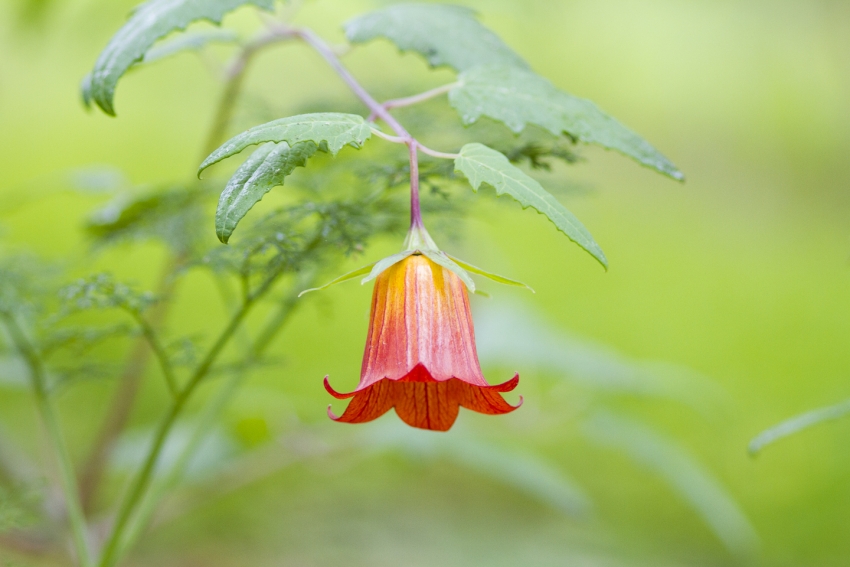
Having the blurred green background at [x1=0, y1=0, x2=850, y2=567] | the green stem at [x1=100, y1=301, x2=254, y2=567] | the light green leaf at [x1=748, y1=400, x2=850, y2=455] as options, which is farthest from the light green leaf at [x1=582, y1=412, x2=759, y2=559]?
the green stem at [x1=100, y1=301, x2=254, y2=567]

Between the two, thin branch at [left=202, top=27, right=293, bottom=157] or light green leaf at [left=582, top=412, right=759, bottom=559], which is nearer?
thin branch at [left=202, top=27, right=293, bottom=157]

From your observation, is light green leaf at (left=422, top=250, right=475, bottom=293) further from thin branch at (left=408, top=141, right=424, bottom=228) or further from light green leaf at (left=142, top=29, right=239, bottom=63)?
light green leaf at (left=142, top=29, right=239, bottom=63)

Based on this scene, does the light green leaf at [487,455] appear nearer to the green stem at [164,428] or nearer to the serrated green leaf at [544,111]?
the green stem at [164,428]

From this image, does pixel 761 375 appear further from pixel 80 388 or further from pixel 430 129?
pixel 80 388

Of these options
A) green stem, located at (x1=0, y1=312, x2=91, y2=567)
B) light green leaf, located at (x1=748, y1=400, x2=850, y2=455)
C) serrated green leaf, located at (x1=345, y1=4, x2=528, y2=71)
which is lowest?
green stem, located at (x1=0, y1=312, x2=91, y2=567)

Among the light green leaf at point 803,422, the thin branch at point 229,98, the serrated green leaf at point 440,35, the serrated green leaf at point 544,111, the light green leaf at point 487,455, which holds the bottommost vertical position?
the light green leaf at point 803,422

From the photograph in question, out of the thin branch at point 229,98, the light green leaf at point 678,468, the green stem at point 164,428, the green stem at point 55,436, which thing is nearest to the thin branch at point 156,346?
the green stem at point 164,428

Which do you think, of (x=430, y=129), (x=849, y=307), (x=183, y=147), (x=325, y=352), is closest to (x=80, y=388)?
(x=325, y=352)
